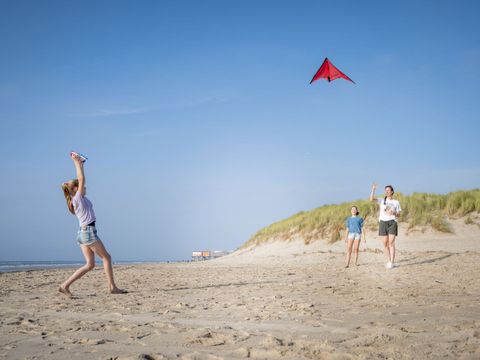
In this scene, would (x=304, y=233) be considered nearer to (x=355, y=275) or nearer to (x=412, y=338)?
(x=355, y=275)

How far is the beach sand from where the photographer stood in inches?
132

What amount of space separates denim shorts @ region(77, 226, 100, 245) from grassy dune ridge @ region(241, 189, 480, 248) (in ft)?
43.8

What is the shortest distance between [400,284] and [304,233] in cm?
1243

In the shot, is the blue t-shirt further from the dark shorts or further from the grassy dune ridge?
the grassy dune ridge

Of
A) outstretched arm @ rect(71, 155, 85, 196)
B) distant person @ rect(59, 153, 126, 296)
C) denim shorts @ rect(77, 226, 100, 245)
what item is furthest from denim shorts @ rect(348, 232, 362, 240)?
outstretched arm @ rect(71, 155, 85, 196)

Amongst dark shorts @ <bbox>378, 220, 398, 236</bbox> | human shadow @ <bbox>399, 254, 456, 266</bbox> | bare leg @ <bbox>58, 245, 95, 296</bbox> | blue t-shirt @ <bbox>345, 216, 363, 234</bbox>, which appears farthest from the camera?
blue t-shirt @ <bbox>345, 216, 363, 234</bbox>

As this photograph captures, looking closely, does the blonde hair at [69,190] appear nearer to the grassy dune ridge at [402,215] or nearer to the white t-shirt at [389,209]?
the white t-shirt at [389,209]

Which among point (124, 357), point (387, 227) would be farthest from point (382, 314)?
point (387, 227)

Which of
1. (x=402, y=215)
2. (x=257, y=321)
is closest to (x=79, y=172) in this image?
(x=257, y=321)

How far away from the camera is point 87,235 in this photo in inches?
274

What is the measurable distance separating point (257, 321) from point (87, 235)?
3668mm

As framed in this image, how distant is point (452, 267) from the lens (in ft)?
34.9

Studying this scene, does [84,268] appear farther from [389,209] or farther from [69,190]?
[389,209]

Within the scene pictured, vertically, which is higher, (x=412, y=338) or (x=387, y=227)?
(x=387, y=227)
